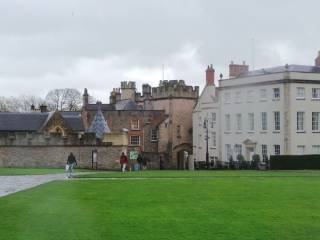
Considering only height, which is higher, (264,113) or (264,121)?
(264,113)

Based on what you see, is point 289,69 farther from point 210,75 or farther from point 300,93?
point 210,75

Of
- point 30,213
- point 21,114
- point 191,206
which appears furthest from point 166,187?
point 21,114

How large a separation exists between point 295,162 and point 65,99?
234 ft

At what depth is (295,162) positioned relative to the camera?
58.0 metres

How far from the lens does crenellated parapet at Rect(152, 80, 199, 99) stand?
85875 mm

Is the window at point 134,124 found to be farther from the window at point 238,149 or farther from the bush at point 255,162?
the bush at point 255,162

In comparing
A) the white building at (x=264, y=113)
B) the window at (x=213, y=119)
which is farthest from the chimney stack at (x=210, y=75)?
the window at (x=213, y=119)

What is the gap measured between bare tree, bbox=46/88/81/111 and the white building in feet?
160

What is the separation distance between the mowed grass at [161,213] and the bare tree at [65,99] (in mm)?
97395

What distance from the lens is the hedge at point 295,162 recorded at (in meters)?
57.6

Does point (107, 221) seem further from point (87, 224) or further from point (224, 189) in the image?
point (224, 189)

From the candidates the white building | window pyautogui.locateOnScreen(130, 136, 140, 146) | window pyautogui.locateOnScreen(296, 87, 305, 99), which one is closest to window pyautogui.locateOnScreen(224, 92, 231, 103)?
the white building

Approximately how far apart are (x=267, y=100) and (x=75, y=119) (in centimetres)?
2398

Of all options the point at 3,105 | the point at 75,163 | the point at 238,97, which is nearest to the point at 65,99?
the point at 3,105
